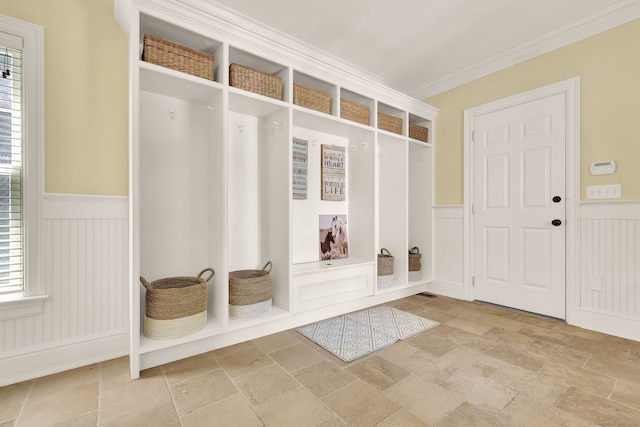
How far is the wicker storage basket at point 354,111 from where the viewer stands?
290cm

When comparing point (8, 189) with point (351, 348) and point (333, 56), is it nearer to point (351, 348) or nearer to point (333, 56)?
point (351, 348)

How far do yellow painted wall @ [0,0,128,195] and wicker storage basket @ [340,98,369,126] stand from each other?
179 cm

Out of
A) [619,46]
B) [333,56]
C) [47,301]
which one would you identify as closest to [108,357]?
[47,301]

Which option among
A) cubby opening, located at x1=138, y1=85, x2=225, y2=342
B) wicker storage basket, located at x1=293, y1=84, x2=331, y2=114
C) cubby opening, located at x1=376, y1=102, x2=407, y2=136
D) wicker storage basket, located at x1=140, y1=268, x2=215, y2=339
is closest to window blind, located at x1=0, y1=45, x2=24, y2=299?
cubby opening, located at x1=138, y1=85, x2=225, y2=342

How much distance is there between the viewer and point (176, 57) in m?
1.97

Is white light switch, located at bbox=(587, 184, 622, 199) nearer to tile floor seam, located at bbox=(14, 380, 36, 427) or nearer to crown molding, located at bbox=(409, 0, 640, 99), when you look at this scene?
crown molding, located at bbox=(409, 0, 640, 99)

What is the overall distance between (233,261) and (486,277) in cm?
271

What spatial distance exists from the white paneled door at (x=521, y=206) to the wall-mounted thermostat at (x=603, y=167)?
220 mm

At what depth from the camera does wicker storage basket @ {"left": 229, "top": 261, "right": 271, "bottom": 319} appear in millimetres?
2262

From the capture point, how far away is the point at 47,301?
1.90 m

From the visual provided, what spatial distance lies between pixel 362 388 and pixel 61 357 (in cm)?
192

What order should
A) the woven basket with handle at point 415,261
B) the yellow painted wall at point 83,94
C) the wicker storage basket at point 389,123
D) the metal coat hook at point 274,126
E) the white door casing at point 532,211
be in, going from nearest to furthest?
the yellow painted wall at point 83,94 < the metal coat hook at point 274,126 < the white door casing at point 532,211 < the wicker storage basket at point 389,123 < the woven basket with handle at point 415,261

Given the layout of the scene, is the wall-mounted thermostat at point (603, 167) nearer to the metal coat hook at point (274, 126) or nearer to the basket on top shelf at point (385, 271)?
the basket on top shelf at point (385, 271)

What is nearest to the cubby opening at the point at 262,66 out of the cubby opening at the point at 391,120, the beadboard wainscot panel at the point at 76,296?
the cubby opening at the point at 391,120
